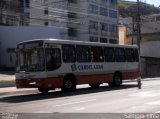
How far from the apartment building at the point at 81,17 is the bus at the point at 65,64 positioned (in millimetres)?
37954

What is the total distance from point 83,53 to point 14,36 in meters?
33.5

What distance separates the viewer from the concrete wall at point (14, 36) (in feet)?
186

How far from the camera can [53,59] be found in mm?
23281

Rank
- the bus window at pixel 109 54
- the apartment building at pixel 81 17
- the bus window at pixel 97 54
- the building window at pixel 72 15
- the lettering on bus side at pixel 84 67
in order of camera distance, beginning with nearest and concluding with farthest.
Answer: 1. the lettering on bus side at pixel 84 67
2. the bus window at pixel 97 54
3. the bus window at pixel 109 54
4. the apartment building at pixel 81 17
5. the building window at pixel 72 15

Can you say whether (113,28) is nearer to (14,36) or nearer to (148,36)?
(148,36)

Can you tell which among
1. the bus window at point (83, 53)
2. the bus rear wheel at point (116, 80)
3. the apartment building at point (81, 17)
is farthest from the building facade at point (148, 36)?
the bus window at point (83, 53)

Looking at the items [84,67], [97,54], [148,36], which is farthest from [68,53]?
[148,36]

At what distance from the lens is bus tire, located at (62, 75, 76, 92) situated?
24244 mm

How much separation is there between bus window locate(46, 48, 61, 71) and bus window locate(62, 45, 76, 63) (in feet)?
1.80

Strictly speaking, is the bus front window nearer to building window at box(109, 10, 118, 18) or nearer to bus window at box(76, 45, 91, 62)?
bus window at box(76, 45, 91, 62)

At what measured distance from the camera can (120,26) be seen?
84625 mm

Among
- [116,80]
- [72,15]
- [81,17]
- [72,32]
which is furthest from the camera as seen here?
[81,17]

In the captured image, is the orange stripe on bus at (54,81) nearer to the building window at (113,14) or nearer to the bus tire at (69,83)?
the bus tire at (69,83)

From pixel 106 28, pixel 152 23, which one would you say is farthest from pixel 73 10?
pixel 152 23
